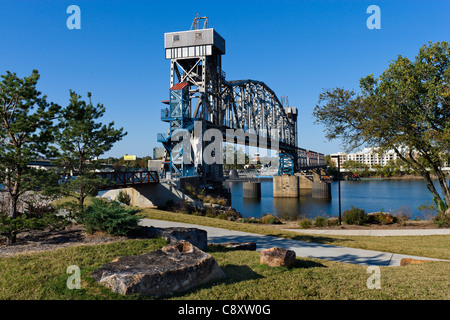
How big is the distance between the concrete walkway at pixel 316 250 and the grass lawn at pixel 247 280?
1.71 m

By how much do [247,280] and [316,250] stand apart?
590 cm

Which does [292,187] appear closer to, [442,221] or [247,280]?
[442,221]

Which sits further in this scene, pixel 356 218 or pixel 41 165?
pixel 356 218

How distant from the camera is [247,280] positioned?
7219 mm

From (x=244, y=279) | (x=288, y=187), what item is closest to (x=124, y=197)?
(x=244, y=279)

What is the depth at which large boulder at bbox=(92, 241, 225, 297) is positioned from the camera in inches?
233

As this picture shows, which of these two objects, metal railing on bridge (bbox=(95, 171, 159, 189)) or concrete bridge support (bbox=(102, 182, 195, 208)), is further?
concrete bridge support (bbox=(102, 182, 195, 208))

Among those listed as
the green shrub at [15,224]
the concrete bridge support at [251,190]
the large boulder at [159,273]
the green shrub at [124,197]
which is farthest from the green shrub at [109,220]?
the concrete bridge support at [251,190]

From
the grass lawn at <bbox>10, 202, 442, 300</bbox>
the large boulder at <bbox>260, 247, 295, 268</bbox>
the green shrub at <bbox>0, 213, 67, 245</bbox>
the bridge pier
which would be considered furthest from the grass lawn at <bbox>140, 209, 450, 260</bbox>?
the bridge pier

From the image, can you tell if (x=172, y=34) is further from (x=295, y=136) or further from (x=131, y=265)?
(x=295, y=136)

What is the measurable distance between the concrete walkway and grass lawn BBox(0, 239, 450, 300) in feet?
5.62

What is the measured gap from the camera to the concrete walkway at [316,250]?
11.0m

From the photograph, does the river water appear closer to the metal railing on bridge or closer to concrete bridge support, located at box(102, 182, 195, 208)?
concrete bridge support, located at box(102, 182, 195, 208)
